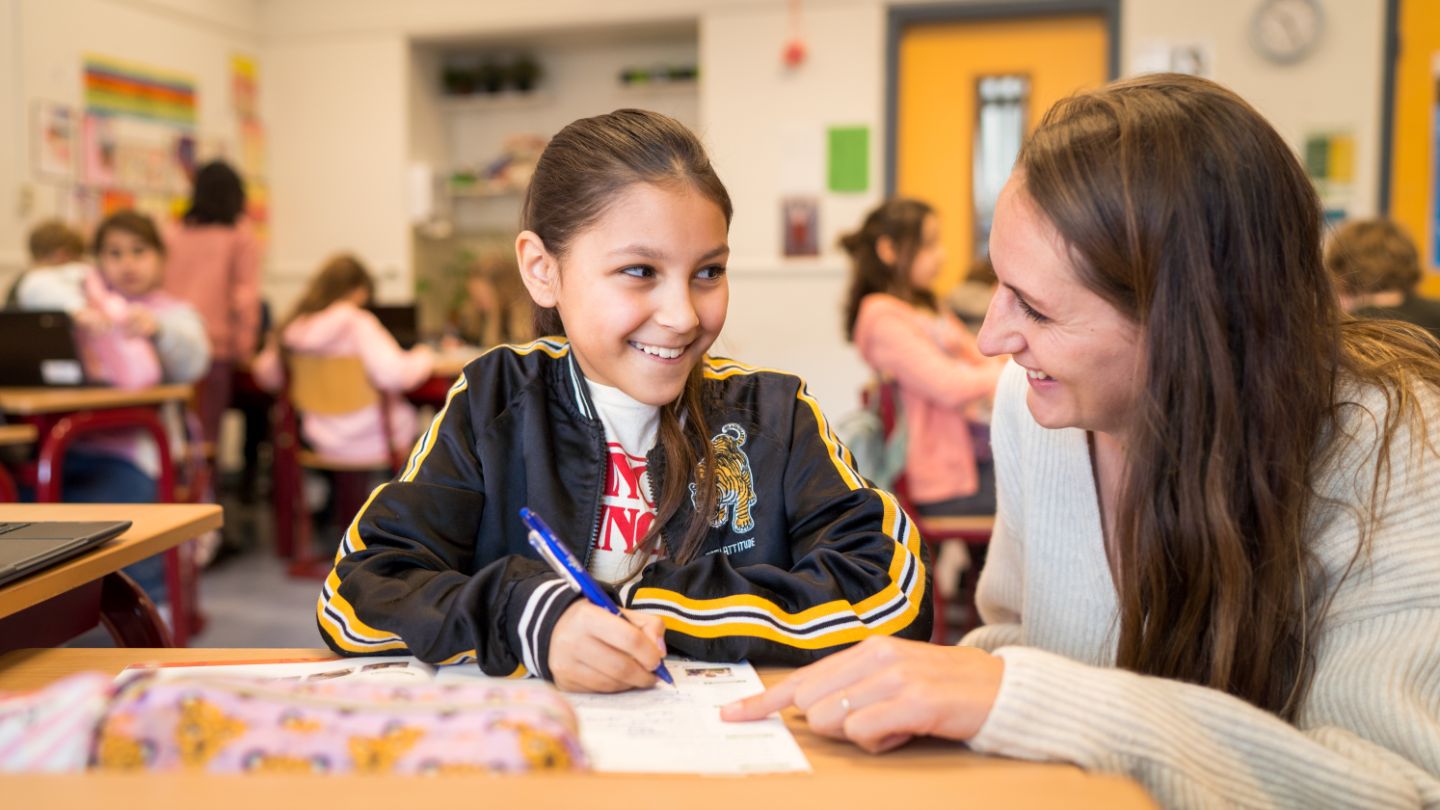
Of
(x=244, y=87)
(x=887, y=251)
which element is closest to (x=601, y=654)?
(x=887, y=251)

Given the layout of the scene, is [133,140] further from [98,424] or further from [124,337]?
[98,424]

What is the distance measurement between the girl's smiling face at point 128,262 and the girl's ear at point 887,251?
242cm

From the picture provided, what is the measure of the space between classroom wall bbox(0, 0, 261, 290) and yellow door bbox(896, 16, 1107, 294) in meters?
3.65

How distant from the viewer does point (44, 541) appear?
0.98 m

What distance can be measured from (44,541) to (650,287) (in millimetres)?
590

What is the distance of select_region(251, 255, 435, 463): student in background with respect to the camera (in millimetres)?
3812

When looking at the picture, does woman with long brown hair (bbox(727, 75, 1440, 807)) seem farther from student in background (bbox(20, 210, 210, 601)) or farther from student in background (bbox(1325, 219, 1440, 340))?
student in background (bbox(20, 210, 210, 601))

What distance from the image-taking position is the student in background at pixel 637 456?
0.95 metres

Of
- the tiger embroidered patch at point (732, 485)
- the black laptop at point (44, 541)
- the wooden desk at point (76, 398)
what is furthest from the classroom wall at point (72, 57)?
the tiger embroidered patch at point (732, 485)

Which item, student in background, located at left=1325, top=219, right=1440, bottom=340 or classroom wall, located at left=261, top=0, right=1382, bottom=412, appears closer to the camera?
student in background, located at left=1325, top=219, right=1440, bottom=340

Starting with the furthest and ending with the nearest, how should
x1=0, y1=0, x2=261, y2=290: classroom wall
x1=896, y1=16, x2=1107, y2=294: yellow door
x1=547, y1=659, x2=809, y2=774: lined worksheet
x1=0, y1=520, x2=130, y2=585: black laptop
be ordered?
x1=896, y1=16, x2=1107, y2=294: yellow door < x1=0, y1=0, x2=261, y2=290: classroom wall < x1=0, y1=520, x2=130, y2=585: black laptop < x1=547, y1=659, x2=809, y2=774: lined worksheet

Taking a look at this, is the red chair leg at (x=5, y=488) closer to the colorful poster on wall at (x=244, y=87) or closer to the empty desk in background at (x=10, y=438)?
the empty desk in background at (x=10, y=438)

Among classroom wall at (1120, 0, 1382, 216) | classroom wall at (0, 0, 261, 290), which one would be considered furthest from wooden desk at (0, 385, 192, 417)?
classroom wall at (1120, 0, 1382, 216)

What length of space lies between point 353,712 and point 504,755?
0.08 meters
